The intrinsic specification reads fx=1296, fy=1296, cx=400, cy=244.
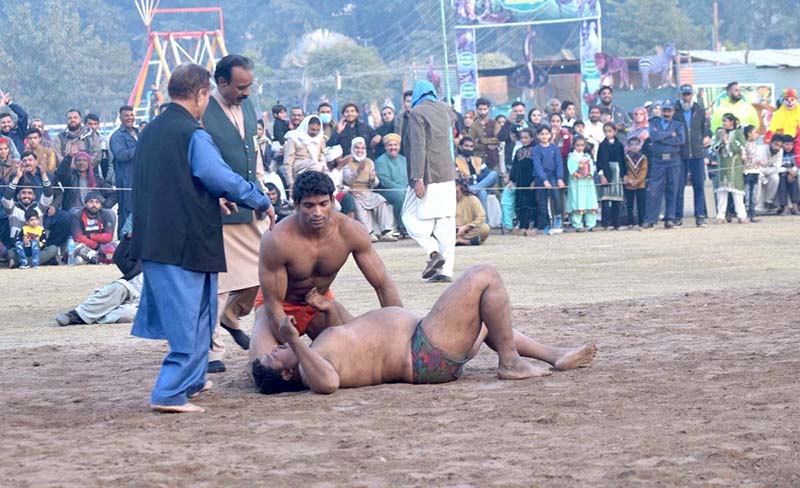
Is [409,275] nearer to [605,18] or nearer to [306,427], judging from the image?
[306,427]

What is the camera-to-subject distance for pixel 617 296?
435 inches

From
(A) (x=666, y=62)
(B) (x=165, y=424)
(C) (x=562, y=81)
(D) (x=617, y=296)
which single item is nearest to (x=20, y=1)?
(C) (x=562, y=81)

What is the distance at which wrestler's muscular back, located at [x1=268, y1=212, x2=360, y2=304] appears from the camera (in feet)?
22.6

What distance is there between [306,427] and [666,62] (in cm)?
3140

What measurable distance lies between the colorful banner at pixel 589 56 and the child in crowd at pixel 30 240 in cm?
2110

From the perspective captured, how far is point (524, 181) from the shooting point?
18438mm

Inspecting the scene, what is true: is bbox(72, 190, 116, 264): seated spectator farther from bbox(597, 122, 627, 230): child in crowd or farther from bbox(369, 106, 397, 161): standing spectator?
bbox(597, 122, 627, 230): child in crowd

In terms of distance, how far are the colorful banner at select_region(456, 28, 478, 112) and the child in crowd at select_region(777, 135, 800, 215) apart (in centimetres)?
1559

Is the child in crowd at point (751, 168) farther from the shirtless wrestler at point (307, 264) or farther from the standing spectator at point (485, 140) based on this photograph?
the shirtless wrestler at point (307, 264)

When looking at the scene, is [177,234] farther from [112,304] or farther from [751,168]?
[751,168]

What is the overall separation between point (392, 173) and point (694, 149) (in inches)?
170

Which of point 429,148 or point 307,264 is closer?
point 307,264

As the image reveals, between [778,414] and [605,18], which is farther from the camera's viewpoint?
[605,18]

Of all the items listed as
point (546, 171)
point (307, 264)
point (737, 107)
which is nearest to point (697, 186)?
point (546, 171)
